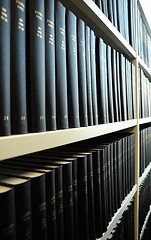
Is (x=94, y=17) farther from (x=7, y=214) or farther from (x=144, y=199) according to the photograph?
(x=144, y=199)

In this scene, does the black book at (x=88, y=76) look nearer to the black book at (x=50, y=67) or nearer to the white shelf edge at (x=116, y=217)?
the black book at (x=50, y=67)

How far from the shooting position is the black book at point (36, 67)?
0.45 metres

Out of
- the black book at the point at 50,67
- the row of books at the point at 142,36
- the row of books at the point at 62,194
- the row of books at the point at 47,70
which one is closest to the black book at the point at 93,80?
the row of books at the point at 47,70

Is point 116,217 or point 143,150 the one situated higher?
point 143,150

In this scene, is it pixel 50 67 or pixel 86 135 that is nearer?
pixel 50 67

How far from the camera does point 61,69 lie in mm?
544

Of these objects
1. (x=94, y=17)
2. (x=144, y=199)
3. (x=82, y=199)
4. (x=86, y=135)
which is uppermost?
(x=94, y=17)

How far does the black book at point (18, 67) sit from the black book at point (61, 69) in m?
0.12

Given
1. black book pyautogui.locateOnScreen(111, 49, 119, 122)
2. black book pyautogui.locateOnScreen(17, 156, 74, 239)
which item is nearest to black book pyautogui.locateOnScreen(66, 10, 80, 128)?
black book pyautogui.locateOnScreen(17, 156, 74, 239)

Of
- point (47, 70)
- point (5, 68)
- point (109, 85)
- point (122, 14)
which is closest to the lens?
point (5, 68)

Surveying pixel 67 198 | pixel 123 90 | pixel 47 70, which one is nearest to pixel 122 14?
pixel 123 90

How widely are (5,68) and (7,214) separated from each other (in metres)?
0.23

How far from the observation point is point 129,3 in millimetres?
1188

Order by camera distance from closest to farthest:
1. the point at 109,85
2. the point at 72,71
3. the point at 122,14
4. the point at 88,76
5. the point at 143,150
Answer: the point at 72,71
the point at 88,76
the point at 109,85
the point at 122,14
the point at 143,150
